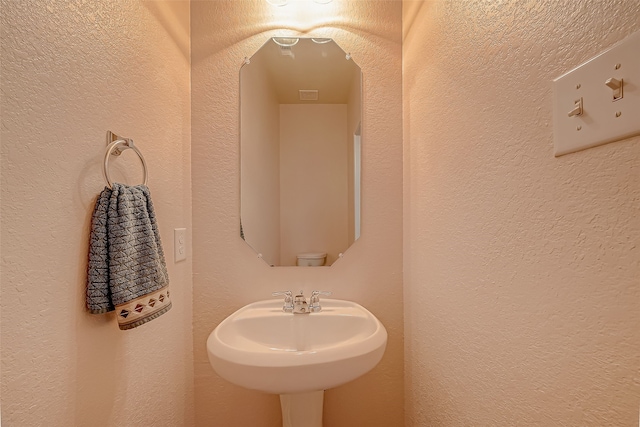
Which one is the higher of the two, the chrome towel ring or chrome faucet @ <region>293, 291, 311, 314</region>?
the chrome towel ring

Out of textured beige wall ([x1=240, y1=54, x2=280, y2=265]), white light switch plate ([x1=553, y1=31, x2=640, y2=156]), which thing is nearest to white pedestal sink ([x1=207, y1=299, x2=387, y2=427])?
textured beige wall ([x1=240, y1=54, x2=280, y2=265])

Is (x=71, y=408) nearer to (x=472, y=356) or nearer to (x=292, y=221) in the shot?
(x=292, y=221)

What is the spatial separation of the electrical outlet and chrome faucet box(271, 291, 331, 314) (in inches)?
15.1

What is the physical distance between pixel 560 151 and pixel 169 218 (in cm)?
110

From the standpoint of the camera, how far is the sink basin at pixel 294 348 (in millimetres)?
710

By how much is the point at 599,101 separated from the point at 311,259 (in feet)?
3.18

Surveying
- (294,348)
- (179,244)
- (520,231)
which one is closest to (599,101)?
(520,231)

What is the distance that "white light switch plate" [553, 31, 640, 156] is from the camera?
36 cm

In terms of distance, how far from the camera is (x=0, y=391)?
47cm

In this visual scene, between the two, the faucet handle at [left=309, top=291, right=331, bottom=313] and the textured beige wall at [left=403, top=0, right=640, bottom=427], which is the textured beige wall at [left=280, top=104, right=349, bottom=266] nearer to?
the faucet handle at [left=309, top=291, right=331, bottom=313]

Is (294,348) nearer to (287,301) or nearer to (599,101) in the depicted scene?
(287,301)

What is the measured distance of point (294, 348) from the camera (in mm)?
1026

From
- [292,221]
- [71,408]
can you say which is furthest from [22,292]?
[292,221]

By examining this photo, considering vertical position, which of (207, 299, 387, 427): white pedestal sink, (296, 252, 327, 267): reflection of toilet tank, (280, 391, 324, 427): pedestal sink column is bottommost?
(280, 391, 324, 427): pedestal sink column
